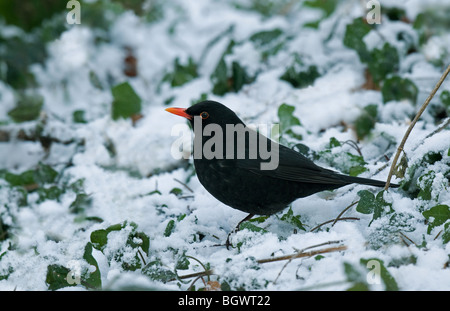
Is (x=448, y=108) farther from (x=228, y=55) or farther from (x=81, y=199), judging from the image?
(x=81, y=199)

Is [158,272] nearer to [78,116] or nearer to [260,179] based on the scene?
[260,179]

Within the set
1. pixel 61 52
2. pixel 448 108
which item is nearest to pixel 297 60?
pixel 448 108

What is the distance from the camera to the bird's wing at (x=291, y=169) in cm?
296

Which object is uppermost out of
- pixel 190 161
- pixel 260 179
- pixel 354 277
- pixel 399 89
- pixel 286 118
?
pixel 399 89

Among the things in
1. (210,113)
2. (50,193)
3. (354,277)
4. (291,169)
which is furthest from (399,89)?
(50,193)

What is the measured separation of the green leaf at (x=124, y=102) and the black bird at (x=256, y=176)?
1424 millimetres

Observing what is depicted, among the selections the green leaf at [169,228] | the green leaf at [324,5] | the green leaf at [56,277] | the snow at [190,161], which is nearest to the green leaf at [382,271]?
the snow at [190,161]

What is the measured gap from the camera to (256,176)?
3.04m

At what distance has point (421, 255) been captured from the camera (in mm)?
2297

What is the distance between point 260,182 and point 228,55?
2181 mm

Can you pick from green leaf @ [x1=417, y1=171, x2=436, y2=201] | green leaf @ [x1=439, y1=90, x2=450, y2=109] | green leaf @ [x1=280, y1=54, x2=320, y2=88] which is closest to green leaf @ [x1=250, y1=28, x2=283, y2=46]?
green leaf @ [x1=280, y1=54, x2=320, y2=88]

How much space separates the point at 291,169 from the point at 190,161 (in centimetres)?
105

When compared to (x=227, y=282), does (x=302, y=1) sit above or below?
above

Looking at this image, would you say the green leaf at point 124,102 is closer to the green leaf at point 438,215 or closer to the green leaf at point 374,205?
the green leaf at point 374,205
